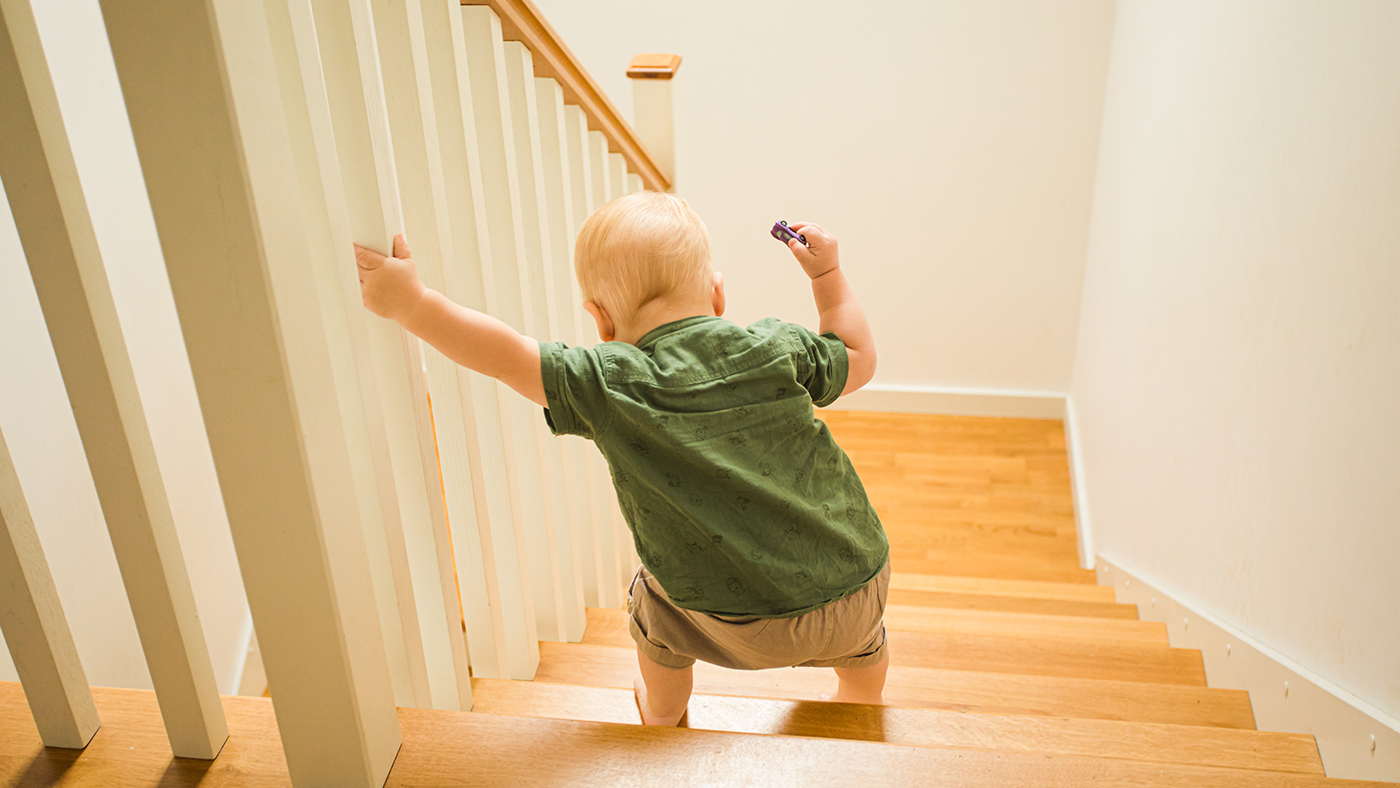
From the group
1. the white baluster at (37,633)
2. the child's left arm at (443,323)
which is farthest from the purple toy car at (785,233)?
the white baluster at (37,633)

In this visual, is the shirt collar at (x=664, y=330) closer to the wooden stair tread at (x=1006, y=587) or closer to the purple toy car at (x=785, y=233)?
the purple toy car at (x=785, y=233)

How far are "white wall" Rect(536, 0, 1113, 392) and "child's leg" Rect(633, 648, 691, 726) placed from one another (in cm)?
269

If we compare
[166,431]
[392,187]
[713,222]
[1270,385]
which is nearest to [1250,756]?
[1270,385]

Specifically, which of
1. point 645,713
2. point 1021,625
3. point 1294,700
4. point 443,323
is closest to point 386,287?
point 443,323

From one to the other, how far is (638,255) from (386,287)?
278mm

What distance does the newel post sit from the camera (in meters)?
2.05

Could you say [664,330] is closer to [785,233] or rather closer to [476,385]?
[785,233]

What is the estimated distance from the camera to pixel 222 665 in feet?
7.34

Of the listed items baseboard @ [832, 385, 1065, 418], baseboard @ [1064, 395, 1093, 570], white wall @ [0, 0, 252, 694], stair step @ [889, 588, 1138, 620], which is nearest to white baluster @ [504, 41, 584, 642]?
white wall @ [0, 0, 252, 694]

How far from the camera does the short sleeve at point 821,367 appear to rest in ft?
3.49

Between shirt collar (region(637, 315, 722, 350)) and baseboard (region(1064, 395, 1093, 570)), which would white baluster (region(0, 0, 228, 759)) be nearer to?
shirt collar (region(637, 315, 722, 350))

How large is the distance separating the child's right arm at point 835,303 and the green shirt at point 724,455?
0.05 meters

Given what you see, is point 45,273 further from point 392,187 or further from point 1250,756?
point 1250,756

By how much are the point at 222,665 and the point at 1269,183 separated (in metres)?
2.49
